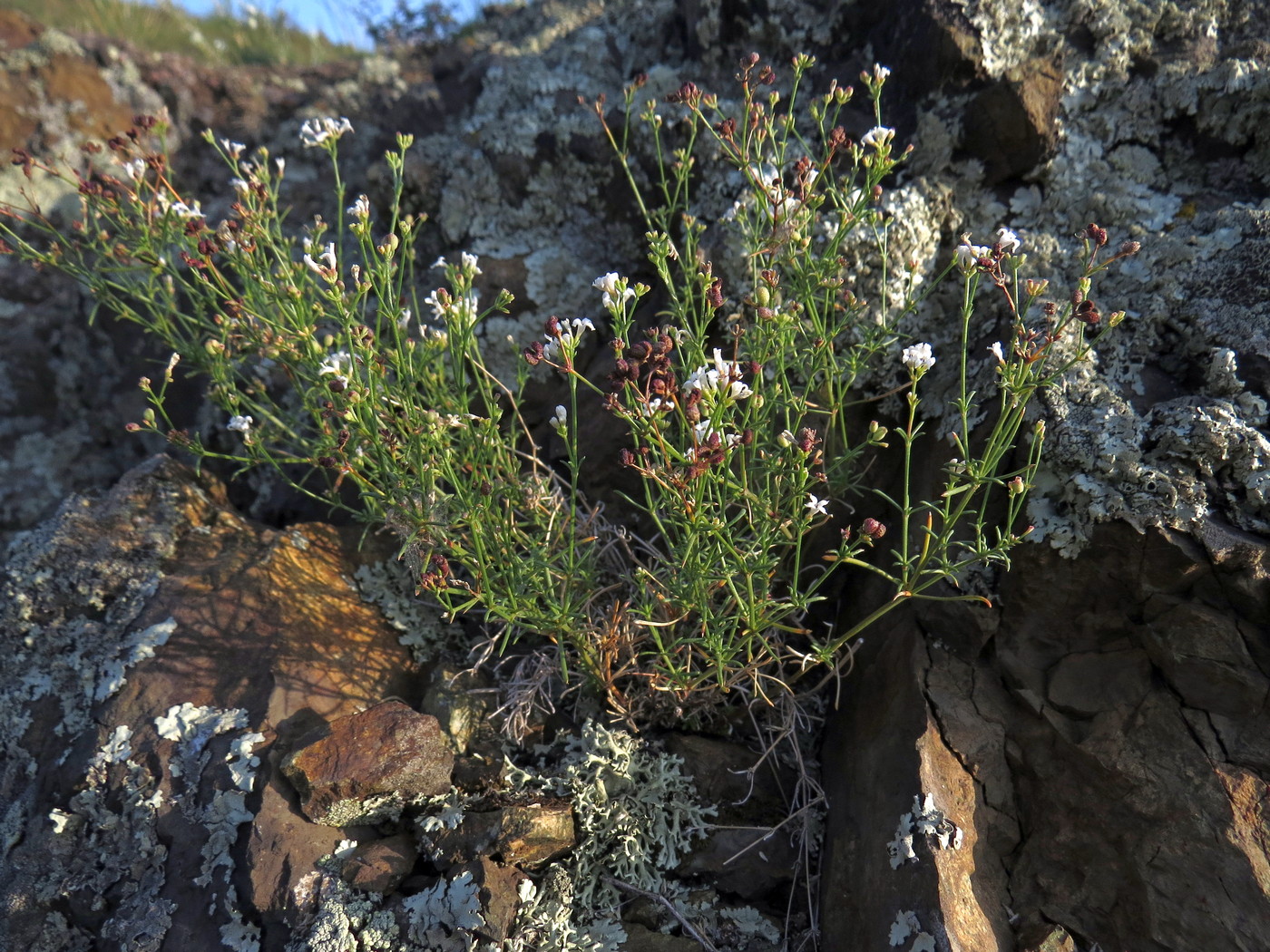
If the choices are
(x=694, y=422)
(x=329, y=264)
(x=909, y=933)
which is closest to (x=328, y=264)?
(x=329, y=264)

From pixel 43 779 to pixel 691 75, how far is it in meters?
4.02

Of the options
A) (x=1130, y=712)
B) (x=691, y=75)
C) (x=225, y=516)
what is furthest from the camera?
(x=691, y=75)

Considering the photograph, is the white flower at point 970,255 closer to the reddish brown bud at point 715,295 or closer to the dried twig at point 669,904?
the reddish brown bud at point 715,295

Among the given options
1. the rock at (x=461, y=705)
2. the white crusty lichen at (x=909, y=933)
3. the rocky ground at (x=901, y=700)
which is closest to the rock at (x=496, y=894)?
the rocky ground at (x=901, y=700)

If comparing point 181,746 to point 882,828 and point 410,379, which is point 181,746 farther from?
point 882,828

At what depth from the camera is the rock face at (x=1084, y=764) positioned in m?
2.08

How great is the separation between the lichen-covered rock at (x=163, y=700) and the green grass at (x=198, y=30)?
174 inches

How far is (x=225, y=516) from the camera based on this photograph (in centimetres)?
334

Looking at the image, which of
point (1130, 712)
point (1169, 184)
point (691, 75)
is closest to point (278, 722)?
point (1130, 712)

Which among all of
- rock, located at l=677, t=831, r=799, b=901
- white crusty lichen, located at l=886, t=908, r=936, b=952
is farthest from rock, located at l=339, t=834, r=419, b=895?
white crusty lichen, located at l=886, t=908, r=936, b=952

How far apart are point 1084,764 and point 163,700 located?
2911 mm

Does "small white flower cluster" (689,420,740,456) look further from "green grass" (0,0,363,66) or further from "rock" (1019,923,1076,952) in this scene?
"green grass" (0,0,363,66)

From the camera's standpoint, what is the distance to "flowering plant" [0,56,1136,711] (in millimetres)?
2121

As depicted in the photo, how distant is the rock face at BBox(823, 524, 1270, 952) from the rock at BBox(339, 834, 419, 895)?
1256 mm
